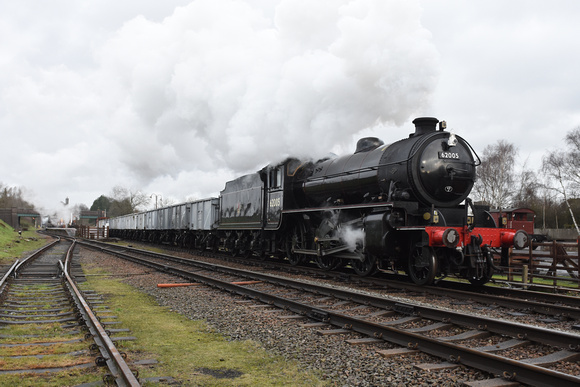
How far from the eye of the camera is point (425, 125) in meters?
9.64

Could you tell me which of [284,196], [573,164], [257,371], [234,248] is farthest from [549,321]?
[573,164]

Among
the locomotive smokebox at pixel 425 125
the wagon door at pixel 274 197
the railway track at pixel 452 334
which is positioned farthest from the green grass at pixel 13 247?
the locomotive smokebox at pixel 425 125

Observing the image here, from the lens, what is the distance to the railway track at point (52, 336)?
4043mm

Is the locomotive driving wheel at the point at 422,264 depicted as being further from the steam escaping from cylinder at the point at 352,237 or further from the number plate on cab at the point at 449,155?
the number plate on cab at the point at 449,155

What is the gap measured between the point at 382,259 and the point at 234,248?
8.67 m

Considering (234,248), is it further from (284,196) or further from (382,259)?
(382,259)

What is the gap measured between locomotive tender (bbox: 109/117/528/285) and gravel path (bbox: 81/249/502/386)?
330 cm

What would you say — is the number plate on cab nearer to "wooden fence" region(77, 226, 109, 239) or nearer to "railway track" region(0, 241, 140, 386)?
"railway track" region(0, 241, 140, 386)

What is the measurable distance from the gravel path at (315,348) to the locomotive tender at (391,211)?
3.30 meters

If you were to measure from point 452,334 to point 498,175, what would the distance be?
130 feet

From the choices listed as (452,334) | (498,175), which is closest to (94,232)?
(498,175)

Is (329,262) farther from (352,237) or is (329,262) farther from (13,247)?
(13,247)

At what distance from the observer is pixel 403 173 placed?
9.11 m

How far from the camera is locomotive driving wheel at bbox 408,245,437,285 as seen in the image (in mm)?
8484
